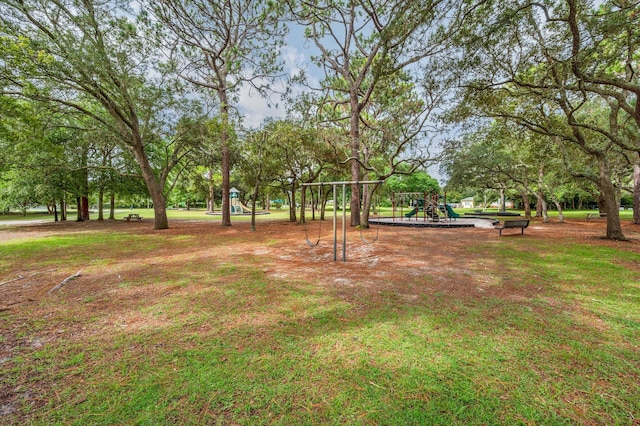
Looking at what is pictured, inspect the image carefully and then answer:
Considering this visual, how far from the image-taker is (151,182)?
14281mm

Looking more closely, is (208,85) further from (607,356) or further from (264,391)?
(607,356)

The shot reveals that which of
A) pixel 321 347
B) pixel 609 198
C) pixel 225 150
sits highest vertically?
pixel 225 150

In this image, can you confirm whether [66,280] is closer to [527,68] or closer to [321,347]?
[321,347]

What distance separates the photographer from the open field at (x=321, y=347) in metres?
1.87

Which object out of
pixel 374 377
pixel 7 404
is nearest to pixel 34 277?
pixel 7 404

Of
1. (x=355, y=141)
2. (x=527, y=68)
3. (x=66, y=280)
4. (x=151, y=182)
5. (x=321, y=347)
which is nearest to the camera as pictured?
(x=321, y=347)

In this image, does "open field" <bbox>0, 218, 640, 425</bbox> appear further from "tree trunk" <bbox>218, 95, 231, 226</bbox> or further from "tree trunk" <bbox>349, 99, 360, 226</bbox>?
"tree trunk" <bbox>218, 95, 231, 226</bbox>

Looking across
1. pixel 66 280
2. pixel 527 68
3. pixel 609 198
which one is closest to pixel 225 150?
pixel 66 280

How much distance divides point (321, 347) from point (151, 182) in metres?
15.3

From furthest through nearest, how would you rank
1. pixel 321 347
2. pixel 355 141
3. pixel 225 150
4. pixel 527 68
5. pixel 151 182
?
pixel 225 150, pixel 355 141, pixel 151 182, pixel 527 68, pixel 321 347

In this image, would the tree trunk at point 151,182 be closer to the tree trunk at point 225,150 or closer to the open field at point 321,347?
the tree trunk at point 225,150

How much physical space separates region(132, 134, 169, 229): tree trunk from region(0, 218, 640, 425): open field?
31.3 feet

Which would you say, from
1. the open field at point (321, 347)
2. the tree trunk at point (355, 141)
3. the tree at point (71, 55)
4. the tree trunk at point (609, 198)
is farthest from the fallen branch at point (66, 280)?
the tree trunk at point (609, 198)

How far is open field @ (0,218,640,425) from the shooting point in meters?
1.87
